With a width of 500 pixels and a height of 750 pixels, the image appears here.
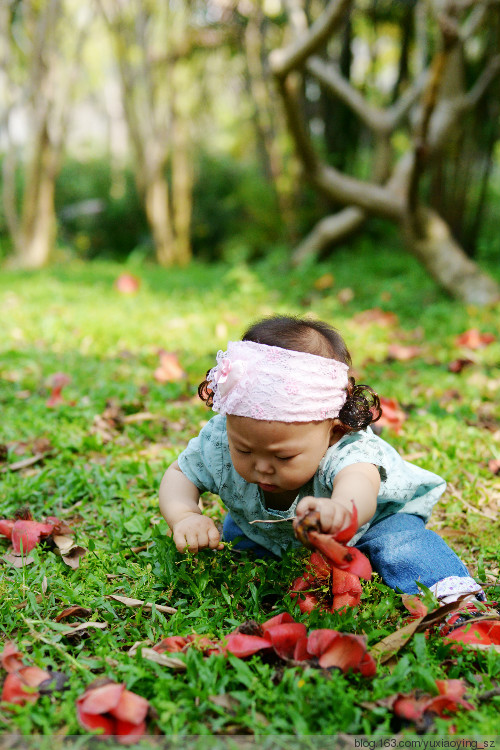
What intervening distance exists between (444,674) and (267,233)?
997 cm

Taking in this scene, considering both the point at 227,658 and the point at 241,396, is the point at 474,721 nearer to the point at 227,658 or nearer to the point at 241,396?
the point at 227,658

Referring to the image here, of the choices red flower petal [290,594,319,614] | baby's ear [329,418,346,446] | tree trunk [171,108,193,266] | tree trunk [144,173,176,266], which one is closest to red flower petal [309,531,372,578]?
red flower petal [290,594,319,614]

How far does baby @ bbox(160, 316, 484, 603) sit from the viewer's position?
182 centimetres

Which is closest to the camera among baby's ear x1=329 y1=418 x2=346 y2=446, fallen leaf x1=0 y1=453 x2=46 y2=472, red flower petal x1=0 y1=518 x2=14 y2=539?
baby's ear x1=329 y1=418 x2=346 y2=446

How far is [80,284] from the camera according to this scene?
7.95m

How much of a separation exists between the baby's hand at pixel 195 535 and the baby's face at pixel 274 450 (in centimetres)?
20

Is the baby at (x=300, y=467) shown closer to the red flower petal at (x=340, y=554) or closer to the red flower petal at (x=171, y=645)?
the red flower petal at (x=340, y=554)

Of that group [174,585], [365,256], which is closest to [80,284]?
[365,256]

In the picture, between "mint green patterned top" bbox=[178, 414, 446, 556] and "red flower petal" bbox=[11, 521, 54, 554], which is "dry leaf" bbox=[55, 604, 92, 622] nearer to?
"red flower petal" bbox=[11, 521, 54, 554]

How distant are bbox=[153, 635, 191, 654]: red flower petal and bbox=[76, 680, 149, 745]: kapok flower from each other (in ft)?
0.79

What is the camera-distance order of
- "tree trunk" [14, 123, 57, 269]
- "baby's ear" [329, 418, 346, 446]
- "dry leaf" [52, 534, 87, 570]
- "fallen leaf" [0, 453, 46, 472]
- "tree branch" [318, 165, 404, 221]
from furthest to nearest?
"tree trunk" [14, 123, 57, 269] < "tree branch" [318, 165, 404, 221] < "fallen leaf" [0, 453, 46, 472] < "dry leaf" [52, 534, 87, 570] < "baby's ear" [329, 418, 346, 446]

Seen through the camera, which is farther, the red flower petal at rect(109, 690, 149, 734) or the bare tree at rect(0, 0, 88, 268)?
the bare tree at rect(0, 0, 88, 268)

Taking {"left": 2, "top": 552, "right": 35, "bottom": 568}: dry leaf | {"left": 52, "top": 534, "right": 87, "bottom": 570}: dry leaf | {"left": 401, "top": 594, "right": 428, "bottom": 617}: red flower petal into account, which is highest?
{"left": 401, "top": 594, "right": 428, "bottom": 617}: red flower petal

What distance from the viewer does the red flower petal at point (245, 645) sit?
5.30 ft
